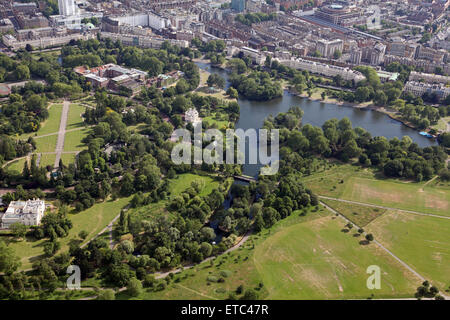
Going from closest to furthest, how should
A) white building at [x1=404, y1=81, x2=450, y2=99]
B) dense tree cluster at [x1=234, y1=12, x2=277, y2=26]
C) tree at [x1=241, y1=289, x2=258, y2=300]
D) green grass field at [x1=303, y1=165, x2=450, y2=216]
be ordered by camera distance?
tree at [x1=241, y1=289, x2=258, y2=300] → green grass field at [x1=303, y1=165, x2=450, y2=216] → white building at [x1=404, y1=81, x2=450, y2=99] → dense tree cluster at [x1=234, y1=12, x2=277, y2=26]

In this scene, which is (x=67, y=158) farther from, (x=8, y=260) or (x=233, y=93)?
(x=233, y=93)

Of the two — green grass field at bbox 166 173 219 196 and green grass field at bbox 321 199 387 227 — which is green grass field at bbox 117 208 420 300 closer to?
green grass field at bbox 321 199 387 227

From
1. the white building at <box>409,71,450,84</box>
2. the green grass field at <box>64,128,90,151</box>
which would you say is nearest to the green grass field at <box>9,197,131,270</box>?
the green grass field at <box>64,128,90,151</box>

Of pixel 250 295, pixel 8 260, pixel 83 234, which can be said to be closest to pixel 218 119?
pixel 83 234

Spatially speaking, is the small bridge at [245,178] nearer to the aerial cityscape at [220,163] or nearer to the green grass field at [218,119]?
the aerial cityscape at [220,163]

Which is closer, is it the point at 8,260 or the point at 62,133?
the point at 8,260

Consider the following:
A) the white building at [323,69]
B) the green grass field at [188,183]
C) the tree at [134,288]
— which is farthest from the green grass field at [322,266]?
the white building at [323,69]

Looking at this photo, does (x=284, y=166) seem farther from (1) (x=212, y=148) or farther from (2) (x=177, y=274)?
(2) (x=177, y=274)
